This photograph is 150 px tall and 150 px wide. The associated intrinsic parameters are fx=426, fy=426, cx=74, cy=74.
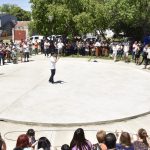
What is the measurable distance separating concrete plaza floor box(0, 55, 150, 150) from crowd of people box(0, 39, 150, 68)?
6.78 ft

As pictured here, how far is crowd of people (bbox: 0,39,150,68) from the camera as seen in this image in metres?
31.7

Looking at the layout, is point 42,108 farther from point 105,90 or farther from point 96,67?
point 96,67

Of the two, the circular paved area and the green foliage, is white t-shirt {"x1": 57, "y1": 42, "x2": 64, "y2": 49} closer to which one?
the circular paved area

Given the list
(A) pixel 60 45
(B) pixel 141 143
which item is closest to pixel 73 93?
(B) pixel 141 143

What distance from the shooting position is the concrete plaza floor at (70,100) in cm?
1476

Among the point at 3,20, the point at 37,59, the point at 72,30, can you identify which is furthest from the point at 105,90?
the point at 3,20

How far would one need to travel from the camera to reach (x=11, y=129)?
14367 millimetres

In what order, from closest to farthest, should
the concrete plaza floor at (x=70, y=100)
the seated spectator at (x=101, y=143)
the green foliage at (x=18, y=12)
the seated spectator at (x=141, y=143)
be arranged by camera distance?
the seated spectator at (x=101, y=143) < the seated spectator at (x=141, y=143) < the concrete plaza floor at (x=70, y=100) < the green foliage at (x=18, y=12)

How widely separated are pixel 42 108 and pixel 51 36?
2520 centimetres

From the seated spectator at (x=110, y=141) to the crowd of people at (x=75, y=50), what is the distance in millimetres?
21421

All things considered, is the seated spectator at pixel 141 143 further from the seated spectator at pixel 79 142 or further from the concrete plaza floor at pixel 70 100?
the concrete plaza floor at pixel 70 100

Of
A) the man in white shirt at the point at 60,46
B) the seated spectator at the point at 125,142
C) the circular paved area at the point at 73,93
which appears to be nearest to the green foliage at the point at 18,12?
the man in white shirt at the point at 60,46

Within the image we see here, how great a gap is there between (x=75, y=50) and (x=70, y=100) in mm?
19577

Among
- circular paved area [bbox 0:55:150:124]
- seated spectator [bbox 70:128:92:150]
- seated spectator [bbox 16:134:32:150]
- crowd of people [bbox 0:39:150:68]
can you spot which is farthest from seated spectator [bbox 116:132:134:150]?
crowd of people [bbox 0:39:150:68]
